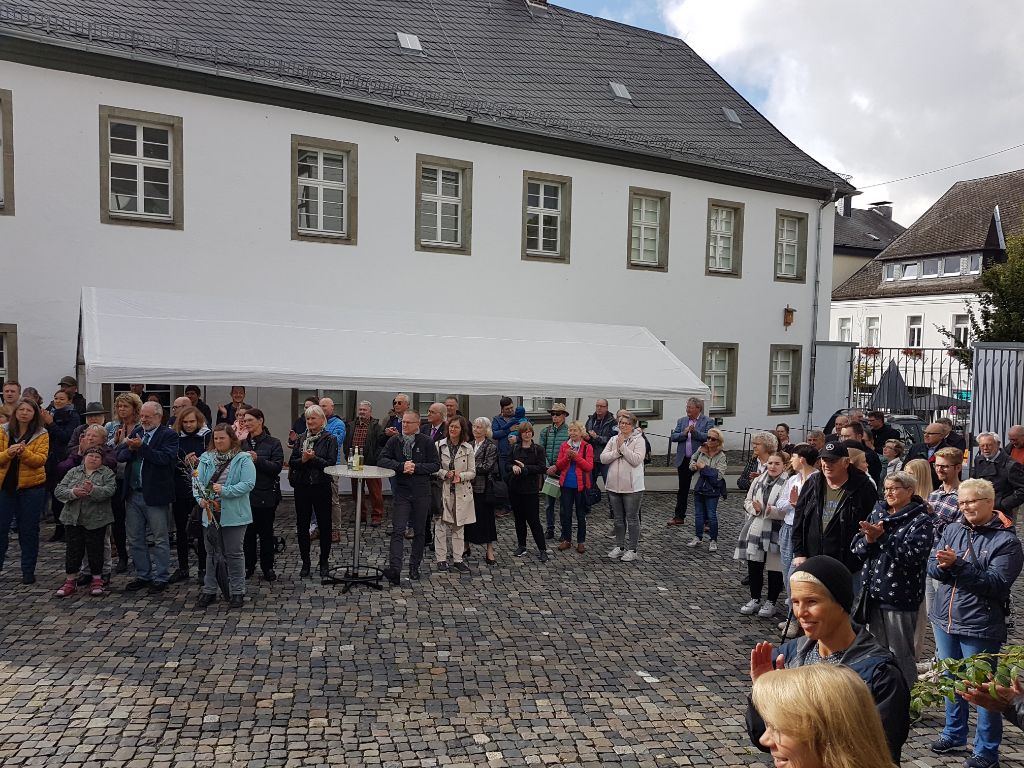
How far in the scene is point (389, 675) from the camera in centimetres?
591

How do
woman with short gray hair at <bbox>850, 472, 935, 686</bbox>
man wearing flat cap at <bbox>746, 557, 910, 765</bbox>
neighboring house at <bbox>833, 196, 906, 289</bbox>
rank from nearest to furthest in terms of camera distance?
man wearing flat cap at <bbox>746, 557, 910, 765</bbox> → woman with short gray hair at <bbox>850, 472, 935, 686</bbox> → neighboring house at <bbox>833, 196, 906, 289</bbox>

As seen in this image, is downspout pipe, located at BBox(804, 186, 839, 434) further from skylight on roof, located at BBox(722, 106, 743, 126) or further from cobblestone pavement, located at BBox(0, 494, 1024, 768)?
cobblestone pavement, located at BBox(0, 494, 1024, 768)

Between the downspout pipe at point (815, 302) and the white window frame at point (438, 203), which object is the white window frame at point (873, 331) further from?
the white window frame at point (438, 203)

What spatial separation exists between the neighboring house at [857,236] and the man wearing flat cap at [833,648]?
44.1 meters

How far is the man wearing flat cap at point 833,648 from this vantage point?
2811mm

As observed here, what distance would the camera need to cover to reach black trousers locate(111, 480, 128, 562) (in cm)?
773

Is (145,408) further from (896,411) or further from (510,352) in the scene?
(896,411)

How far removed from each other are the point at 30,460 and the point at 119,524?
0.98m

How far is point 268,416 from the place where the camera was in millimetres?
13695

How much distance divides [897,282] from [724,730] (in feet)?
120

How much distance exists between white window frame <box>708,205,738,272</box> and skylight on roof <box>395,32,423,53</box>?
7.04m

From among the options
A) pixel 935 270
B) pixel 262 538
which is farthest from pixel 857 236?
pixel 262 538

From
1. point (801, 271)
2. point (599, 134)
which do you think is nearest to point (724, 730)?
point (599, 134)

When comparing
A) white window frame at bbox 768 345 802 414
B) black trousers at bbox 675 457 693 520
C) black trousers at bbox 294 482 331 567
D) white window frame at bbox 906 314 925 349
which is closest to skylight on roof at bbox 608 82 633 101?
white window frame at bbox 768 345 802 414
